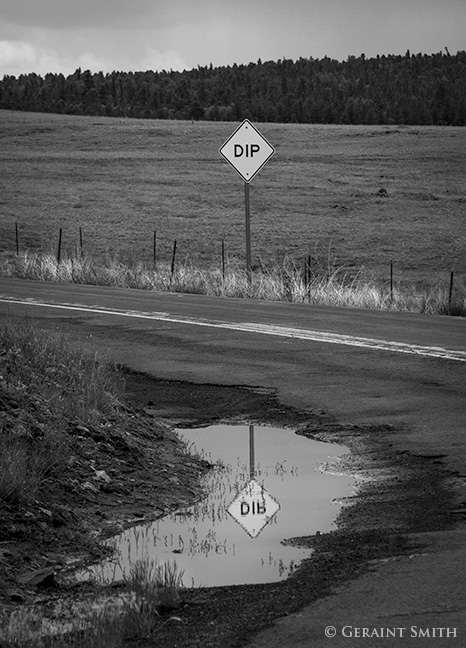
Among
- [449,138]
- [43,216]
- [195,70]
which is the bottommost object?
[43,216]

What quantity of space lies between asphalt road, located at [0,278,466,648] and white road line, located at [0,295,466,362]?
0.02 m

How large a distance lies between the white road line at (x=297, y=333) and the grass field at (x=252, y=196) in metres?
15.2

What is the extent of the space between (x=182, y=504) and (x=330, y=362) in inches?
205

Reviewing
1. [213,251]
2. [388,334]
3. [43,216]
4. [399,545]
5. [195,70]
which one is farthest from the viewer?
[195,70]

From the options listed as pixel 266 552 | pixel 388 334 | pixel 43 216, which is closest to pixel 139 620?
pixel 266 552

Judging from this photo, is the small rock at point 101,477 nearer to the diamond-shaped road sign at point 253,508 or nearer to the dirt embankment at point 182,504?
the dirt embankment at point 182,504

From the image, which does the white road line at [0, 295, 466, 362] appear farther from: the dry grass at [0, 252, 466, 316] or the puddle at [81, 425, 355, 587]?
the dry grass at [0, 252, 466, 316]

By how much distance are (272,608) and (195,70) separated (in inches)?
6945

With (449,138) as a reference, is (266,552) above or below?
below

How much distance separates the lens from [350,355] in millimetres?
12383

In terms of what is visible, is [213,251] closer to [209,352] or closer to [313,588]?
[209,352]

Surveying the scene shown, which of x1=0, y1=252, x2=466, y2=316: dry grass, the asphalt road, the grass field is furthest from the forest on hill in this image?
the asphalt road

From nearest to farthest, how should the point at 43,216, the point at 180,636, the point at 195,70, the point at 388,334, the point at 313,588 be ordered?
the point at 180,636 < the point at 313,588 < the point at 388,334 < the point at 43,216 < the point at 195,70

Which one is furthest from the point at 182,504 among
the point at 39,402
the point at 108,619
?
the point at 108,619
